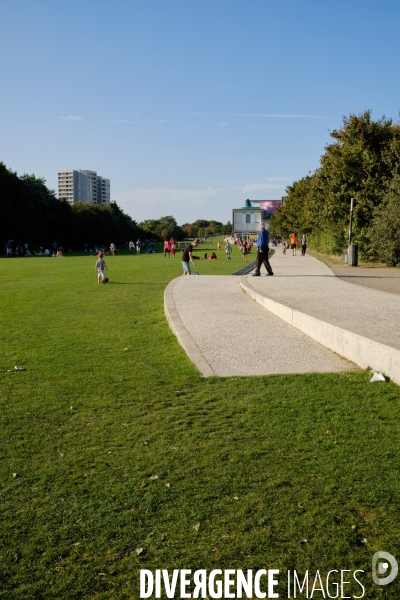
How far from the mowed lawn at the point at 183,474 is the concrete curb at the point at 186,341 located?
0.23 meters

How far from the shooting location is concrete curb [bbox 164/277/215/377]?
740cm

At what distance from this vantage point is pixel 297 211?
68.4 m

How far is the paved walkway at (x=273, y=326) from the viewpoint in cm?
753

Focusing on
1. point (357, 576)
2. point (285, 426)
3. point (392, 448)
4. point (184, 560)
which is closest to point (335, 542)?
point (357, 576)

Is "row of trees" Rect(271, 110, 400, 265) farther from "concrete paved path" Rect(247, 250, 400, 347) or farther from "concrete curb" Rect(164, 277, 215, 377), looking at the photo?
"concrete curb" Rect(164, 277, 215, 377)

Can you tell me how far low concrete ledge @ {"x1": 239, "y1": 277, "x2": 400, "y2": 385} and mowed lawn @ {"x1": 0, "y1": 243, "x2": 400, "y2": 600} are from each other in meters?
0.28

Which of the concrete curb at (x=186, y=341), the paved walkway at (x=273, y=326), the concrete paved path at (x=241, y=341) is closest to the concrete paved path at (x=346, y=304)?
the paved walkway at (x=273, y=326)

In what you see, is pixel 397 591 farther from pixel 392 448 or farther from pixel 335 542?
pixel 392 448

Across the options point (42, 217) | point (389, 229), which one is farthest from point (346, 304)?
point (42, 217)

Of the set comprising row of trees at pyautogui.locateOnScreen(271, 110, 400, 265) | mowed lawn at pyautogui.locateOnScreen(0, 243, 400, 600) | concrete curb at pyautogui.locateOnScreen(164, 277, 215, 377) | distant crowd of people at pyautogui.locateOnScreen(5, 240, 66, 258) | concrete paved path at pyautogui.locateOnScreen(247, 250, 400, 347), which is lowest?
mowed lawn at pyautogui.locateOnScreen(0, 243, 400, 600)

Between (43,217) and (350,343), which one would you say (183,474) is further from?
(43,217)

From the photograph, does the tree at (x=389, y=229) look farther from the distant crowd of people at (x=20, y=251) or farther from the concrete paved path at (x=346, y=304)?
the distant crowd of people at (x=20, y=251)

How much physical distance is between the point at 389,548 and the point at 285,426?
201cm

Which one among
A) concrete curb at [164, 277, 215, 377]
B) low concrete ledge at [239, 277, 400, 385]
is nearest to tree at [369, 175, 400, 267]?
concrete curb at [164, 277, 215, 377]
